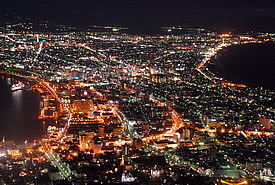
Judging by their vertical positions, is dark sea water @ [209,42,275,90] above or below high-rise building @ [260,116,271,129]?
above

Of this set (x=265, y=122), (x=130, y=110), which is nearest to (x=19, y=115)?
(x=130, y=110)

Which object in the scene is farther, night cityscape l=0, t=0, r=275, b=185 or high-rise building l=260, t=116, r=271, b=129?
high-rise building l=260, t=116, r=271, b=129

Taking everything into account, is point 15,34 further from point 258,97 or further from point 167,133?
point 167,133

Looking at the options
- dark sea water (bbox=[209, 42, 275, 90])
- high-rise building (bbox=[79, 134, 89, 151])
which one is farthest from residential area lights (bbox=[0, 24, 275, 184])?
dark sea water (bbox=[209, 42, 275, 90])

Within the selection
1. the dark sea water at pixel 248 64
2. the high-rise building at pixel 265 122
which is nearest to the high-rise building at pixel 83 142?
the high-rise building at pixel 265 122

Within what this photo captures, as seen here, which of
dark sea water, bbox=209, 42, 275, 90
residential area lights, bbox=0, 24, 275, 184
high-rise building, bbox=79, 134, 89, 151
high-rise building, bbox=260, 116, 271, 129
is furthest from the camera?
dark sea water, bbox=209, 42, 275, 90

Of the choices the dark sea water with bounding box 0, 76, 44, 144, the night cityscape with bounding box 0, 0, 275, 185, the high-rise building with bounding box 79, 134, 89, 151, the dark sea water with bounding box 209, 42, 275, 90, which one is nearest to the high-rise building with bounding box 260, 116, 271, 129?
the night cityscape with bounding box 0, 0, 275, 185

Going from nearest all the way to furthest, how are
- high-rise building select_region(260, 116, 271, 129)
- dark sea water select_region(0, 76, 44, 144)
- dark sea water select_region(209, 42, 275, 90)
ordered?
dark sea water select_region(0, 76, 44, 144), high-rise building select_region(260, 116, 271, 129), dark sea water select_region(209, 42, 275, 90)

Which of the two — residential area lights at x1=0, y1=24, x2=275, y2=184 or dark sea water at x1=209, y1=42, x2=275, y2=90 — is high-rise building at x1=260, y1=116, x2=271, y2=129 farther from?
dark sea water at x1=209, y1=42, x2=275, y2=90
